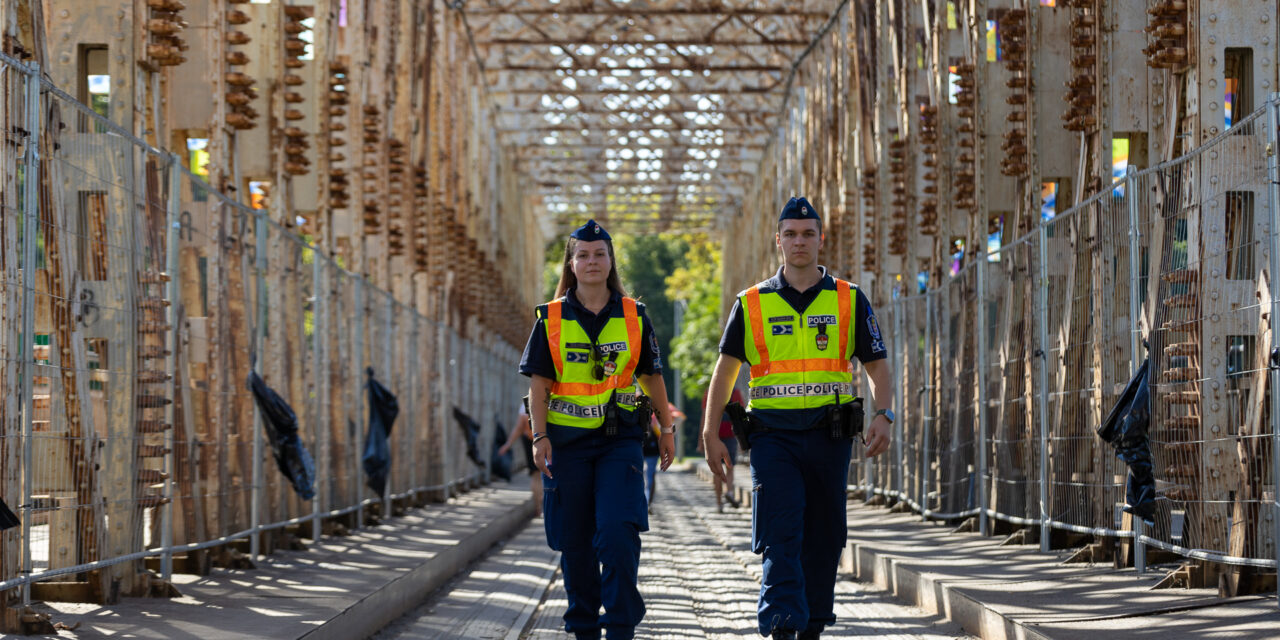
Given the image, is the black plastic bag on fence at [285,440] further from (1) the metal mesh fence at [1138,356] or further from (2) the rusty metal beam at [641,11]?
(2) the rusty metal beam at [641,11]

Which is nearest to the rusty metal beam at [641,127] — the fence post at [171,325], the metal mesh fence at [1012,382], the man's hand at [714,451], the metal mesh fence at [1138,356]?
the metal mesh fence at [1138,356]

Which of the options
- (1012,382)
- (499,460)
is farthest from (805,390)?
(499,460)

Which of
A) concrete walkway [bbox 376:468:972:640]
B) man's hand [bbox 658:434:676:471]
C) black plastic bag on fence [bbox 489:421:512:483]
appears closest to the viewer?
man's hand [bbox 658:434:676:471]

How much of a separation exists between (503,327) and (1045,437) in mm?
39203

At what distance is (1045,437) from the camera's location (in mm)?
12352

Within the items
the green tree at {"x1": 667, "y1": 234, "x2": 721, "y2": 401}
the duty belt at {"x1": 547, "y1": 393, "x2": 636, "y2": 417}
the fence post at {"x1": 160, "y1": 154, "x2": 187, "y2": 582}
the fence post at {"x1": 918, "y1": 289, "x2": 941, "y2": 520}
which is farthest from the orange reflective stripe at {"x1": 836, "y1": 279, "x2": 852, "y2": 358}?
the green tree at {"x1": 667, "y1": 234, "x2": 721, "y2": 401}

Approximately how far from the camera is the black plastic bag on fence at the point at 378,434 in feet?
59.1

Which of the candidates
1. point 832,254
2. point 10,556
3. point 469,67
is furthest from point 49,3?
point 469,67

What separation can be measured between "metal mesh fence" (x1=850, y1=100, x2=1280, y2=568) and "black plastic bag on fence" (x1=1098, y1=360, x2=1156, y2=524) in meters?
0.08

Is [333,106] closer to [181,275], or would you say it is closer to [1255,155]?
[181,275]

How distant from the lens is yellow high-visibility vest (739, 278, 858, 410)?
307 inches

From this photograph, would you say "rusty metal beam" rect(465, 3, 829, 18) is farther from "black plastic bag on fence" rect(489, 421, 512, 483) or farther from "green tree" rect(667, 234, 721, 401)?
"green tree" rect(667, 234, 721, 401)

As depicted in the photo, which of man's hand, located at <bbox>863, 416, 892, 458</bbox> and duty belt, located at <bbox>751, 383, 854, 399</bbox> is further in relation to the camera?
duty belt, located at <bbox>751, 383, 854, 399</bbox>

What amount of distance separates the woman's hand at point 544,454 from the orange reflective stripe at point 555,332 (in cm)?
34
